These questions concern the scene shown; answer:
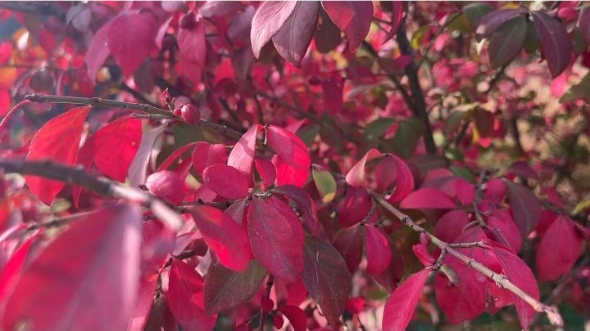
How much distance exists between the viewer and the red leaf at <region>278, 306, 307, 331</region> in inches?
31.0

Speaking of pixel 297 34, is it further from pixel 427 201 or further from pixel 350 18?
pixel 427 201

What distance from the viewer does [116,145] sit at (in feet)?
→ 2.42

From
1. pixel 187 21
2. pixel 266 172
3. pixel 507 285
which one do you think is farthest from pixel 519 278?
pixel 187 21

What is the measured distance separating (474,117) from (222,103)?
2.03ft

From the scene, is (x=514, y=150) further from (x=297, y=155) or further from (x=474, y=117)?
(x=297, y=155)

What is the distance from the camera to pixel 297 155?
736 mm

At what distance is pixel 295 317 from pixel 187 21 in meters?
0.55

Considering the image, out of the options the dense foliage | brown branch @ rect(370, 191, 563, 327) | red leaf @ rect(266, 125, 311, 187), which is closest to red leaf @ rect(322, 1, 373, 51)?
the dense foliage

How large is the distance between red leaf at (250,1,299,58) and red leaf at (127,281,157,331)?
1.06ft

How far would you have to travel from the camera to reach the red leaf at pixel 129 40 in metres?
0.93

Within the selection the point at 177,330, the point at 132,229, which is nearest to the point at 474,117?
the point at 177,330

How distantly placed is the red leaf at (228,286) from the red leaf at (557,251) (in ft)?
1.67

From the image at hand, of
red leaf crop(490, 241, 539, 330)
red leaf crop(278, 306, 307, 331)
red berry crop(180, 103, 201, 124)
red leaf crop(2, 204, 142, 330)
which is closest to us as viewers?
red leaf crop(2, 204, 142, 330)

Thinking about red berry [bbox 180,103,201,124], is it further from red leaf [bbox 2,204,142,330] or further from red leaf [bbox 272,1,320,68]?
red leaf [bbox 2,204,142,330]
